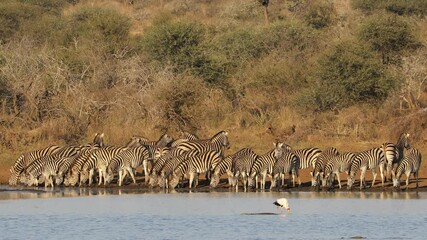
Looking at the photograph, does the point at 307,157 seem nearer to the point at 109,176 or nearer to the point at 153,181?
the point at 153,181

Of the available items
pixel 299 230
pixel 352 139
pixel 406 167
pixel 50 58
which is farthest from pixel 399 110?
pixel 299 230

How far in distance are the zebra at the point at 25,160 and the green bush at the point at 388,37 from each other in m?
11.5

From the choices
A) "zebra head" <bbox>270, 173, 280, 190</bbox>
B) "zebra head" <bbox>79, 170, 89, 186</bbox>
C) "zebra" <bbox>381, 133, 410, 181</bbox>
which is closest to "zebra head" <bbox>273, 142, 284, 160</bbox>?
"zebra head" <bbox>270, 173, 280, 190</bbox>

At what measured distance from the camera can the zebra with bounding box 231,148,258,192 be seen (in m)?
21.2

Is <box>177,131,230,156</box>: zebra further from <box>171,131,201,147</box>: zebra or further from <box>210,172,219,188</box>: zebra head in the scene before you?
<box>210,172,219,188</box>: zebra head

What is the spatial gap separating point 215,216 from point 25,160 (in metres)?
7.19

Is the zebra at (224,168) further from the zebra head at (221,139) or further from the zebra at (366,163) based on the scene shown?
the zebra at (366,163)

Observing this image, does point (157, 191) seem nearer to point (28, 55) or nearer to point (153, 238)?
point (153, 238)

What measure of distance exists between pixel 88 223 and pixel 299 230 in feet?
11.0

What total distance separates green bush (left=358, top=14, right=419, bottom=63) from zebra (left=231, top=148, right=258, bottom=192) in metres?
11.4

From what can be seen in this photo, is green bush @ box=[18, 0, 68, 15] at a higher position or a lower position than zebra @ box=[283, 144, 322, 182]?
higher

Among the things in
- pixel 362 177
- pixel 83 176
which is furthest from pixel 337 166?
pixel 83 176

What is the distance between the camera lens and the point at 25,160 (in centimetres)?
2378

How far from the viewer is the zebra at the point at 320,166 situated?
69.6ft
